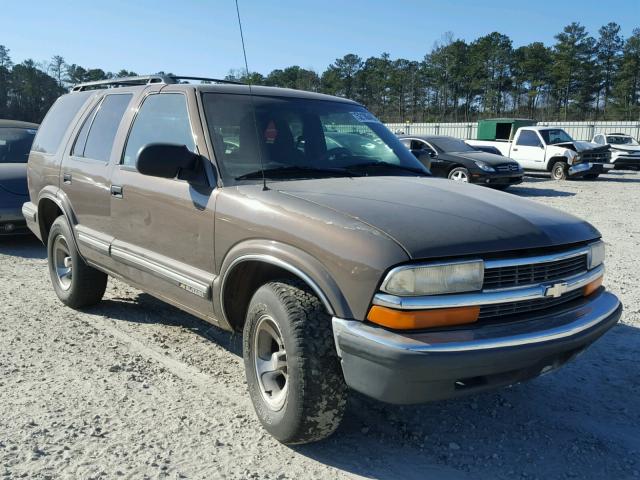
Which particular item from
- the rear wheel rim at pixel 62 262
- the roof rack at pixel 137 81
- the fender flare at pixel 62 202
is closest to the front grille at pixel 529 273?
the roof rack at pixel 137 81

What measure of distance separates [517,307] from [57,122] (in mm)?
4748

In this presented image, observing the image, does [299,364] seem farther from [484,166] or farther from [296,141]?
[484,166]

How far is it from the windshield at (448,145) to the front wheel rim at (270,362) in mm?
13822

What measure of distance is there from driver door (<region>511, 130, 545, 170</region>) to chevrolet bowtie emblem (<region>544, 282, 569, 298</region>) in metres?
18.2

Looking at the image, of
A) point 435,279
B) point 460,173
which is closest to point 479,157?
point 460,173

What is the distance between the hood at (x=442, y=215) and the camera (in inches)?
104

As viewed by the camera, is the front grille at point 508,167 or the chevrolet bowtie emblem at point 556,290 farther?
the front grille at point 508,167

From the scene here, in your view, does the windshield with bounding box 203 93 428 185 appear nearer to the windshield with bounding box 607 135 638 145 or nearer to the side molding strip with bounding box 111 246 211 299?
the side molding strip with bounding box 111 246 211 299

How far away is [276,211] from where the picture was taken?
304 centimetres

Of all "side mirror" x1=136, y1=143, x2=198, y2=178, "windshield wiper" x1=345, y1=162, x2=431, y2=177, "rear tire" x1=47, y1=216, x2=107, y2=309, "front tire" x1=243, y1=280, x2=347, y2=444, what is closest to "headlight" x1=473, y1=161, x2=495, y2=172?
"windshield wiper" x1=345, y1=162, x2=431, y2=177

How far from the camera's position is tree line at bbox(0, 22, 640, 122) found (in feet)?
227

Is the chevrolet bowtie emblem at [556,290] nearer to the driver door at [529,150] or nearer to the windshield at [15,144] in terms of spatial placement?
the windshield at [15,144]

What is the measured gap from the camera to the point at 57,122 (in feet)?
18.6

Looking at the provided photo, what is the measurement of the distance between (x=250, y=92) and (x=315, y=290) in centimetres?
177
